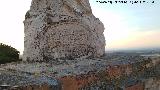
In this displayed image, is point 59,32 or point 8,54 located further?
point 8,54

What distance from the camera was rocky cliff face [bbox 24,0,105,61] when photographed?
4668 mm

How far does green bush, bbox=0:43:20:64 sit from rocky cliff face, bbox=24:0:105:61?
6.16 ft

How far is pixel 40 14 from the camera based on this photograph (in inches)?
Answer: 193

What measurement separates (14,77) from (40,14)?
6.73ft

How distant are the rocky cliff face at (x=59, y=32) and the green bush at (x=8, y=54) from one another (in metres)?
1.88

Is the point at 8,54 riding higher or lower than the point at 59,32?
lower

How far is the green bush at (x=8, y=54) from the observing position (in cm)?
674

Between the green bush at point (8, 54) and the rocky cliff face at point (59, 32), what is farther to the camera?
the green bush at point (8, 54)

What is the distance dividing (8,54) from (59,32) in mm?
2784

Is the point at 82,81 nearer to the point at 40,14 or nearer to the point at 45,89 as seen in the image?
the point at 45,89

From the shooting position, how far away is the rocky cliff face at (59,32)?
4668 millimetres

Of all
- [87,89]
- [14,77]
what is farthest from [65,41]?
[14,77]

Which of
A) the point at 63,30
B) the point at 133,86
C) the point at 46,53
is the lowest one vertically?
the point at 133,86

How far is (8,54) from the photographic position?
282 inches
